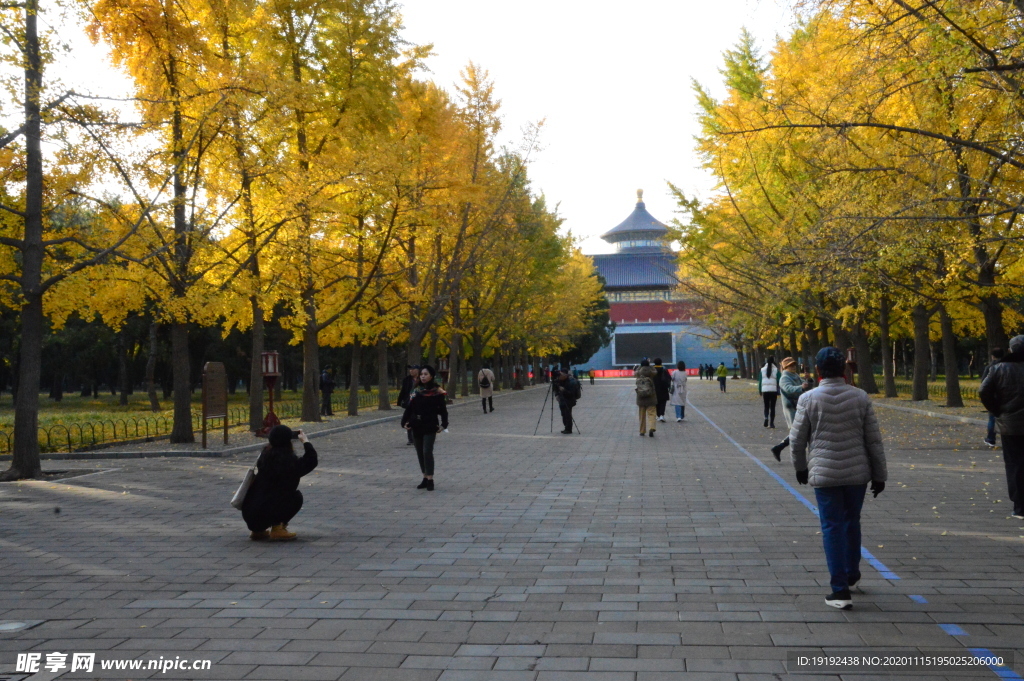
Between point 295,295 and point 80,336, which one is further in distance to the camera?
point 80,336

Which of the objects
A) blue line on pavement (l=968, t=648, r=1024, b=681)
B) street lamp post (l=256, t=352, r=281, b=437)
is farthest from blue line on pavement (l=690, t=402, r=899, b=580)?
street lamp post (l=256, t=352, r=281, b=437)

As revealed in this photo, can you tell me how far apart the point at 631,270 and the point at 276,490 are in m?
97.4

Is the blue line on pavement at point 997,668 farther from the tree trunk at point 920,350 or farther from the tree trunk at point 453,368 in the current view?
the tree trunk at point 453,368

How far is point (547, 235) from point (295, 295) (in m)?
24.4

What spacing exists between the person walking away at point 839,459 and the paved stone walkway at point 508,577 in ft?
1.21

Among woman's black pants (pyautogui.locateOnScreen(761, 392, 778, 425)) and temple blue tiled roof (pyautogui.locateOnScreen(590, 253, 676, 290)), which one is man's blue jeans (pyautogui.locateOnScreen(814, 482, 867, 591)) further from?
temple blue tiled roof (pyautogui.locateOnScreen(590, 253, 676, 290))

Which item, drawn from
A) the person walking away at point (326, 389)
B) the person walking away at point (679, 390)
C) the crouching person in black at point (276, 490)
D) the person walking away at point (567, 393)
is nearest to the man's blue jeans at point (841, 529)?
the crouching person in black at point (276, 490)

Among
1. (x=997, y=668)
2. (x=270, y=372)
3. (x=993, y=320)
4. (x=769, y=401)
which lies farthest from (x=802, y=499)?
(x=993, y=320)

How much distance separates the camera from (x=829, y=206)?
64.2ft

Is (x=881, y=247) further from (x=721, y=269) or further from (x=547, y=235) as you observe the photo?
(x=547, y=235)

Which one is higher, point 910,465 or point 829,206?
point 829,206

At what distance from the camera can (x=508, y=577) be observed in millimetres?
7051

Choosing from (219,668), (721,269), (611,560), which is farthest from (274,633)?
(721,269)

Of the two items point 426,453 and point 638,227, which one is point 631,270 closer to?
point 638,227
